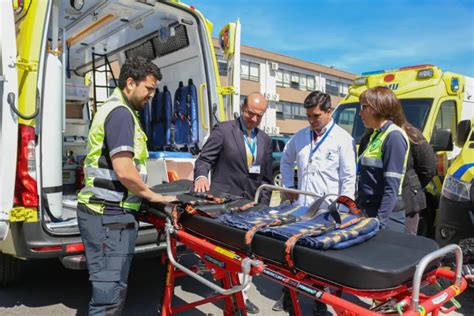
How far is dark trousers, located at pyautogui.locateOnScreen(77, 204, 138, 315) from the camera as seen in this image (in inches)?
93.1

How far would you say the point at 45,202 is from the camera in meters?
3.01

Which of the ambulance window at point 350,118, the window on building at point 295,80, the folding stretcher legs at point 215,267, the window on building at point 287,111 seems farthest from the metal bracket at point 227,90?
the window on building at point 295,80

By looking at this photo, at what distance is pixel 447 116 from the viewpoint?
5648 millimetres

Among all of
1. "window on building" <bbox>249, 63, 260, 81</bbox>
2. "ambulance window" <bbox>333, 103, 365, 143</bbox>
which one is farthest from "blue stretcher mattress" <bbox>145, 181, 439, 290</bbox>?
"window on building" <bbox>249, 63, 260, 81</bbox>

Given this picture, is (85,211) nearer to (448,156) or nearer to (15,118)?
(15,118)

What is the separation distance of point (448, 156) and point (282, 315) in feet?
10.8

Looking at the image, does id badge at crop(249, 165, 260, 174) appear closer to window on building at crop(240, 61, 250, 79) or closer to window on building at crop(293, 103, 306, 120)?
window on building at crop(240, 61, 250, 79)

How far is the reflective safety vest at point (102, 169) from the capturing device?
239cm

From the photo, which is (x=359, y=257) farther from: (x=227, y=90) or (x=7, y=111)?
(x=227, y=90)

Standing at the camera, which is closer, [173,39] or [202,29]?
[202,29]

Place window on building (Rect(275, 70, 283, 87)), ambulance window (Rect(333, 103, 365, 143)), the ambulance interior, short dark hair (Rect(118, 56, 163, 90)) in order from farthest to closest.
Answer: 1. window on building (Rect(275, 70, 283, 87))
2. ambulance window (Rect(333, 103, 365, 143))
3. the ambulance interior
4. short dark hair (Rect(118, 56, 163, 90))

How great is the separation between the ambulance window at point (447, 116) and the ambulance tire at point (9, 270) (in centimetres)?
498

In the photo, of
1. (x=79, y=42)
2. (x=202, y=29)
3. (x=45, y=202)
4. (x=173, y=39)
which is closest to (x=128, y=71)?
(x=45, y=202)

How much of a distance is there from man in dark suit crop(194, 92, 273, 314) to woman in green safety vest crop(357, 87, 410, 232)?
0.81m
